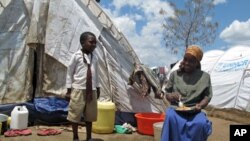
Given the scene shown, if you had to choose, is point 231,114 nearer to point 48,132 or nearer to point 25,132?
point 48,132

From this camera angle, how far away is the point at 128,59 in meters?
7.57

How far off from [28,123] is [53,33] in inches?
70.2

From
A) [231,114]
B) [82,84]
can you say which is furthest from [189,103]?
[231,114]

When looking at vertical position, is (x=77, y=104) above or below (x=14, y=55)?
below

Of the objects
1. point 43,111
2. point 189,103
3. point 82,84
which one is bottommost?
point 43,111

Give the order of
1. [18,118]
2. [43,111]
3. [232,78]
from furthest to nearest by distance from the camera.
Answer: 1. [232,78]
2. [43,111]
3. [18,118]

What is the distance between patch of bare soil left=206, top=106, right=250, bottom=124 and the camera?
1122cm

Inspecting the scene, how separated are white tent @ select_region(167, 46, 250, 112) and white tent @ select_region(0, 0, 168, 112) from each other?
19.8ft

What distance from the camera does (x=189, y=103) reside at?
3666 mm

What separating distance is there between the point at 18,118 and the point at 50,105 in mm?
744

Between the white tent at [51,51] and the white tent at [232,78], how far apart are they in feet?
19.8

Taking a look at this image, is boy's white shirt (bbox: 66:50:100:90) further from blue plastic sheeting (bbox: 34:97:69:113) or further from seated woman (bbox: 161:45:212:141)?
seated woman (bbox: 161:45:212:141)

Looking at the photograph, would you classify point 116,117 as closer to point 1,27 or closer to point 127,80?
point 127,80

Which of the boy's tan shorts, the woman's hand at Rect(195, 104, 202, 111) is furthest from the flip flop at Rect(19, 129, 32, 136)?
the woman's hand at Rect(195, 104, 202, 111)
